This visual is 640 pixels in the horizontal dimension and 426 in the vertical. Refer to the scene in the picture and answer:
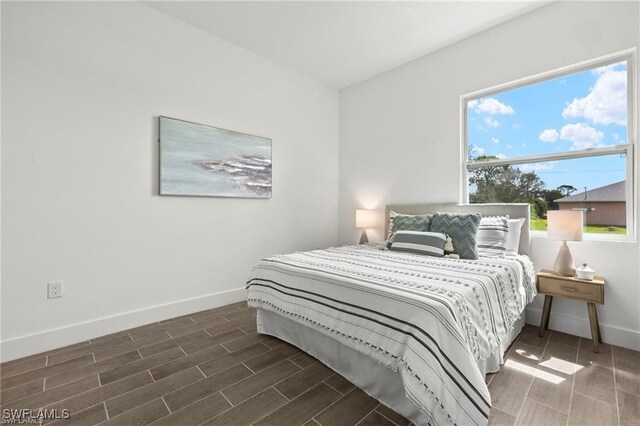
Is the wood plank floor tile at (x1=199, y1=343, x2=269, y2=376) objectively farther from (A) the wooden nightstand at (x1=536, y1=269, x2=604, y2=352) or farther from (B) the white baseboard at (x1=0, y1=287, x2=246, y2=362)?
(A) the wooden nightstand at (x1=536, y1=269, x2=604, y2=352)

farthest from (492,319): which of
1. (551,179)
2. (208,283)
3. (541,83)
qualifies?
(208,283)

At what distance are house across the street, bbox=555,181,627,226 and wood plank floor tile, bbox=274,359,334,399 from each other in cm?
258

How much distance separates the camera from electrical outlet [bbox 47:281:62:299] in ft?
7.27

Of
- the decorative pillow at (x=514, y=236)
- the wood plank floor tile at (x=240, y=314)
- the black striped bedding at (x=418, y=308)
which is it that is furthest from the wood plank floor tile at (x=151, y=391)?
the decorative pillow at (x=514, y=236)

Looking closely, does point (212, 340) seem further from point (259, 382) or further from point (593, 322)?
point (593, 322)

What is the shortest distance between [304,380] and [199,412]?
0.60 m

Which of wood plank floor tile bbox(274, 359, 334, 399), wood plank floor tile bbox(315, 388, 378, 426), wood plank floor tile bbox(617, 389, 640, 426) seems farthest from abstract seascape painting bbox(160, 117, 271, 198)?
wood plank floor tile bbox(617, 389, 640, 426)

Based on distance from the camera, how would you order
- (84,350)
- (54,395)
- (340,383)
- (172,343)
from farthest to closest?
(172,343), (84,350), (340,383), (54,395)

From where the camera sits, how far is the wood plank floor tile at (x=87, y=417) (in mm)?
1436

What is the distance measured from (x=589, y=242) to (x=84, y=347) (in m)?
4.20

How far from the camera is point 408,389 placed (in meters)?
1.26

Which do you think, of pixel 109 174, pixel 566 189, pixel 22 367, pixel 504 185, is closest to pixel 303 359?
pixel 22 367

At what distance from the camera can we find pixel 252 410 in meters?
1.53

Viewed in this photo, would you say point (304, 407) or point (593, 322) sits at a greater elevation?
point (593, 322)
